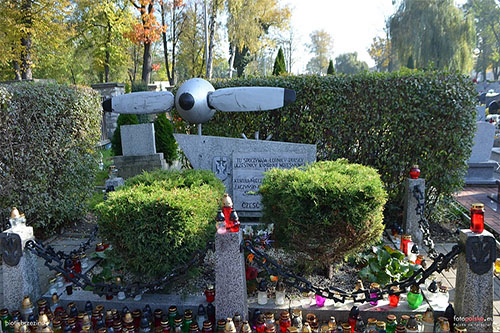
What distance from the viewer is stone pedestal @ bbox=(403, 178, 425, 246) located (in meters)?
5.51

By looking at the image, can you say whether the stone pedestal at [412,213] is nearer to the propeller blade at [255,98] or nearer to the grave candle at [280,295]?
the propeller blade at [255,98]

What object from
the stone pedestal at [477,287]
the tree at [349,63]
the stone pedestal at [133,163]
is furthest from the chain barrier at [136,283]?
the tree at [349,63]

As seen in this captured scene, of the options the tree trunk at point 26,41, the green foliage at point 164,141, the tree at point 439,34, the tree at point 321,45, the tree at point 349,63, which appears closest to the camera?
the green foliage at point 164,141

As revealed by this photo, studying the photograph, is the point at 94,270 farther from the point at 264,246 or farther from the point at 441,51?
the point at 441,51

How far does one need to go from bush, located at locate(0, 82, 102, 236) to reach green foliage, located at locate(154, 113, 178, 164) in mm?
4194

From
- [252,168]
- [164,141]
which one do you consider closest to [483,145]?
[252,168]

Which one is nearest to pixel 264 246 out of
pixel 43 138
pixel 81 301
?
pixel 81 301

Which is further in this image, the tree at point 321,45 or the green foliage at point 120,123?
the tree at point 321,45

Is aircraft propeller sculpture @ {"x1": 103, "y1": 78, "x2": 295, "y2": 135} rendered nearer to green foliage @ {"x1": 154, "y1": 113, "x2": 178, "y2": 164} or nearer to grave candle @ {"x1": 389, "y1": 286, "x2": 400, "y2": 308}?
grave candle @ {"x1": 389, "y1": 286, "x2": 400, "y2": 308}

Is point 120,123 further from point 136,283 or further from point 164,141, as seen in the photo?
point 136,283

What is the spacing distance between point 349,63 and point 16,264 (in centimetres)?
8960

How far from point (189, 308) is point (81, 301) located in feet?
3.87

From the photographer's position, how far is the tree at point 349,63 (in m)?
83.7

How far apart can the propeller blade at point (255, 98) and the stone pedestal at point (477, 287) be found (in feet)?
11.1
